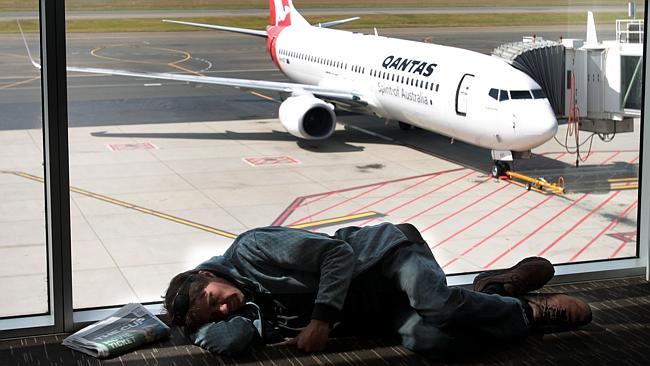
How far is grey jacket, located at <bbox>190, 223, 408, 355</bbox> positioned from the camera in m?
3.71

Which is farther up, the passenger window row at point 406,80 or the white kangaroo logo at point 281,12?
the white kangaroo logo at point 281,12

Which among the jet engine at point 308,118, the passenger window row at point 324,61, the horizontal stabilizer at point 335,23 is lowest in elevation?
the jet engine at point 308,118

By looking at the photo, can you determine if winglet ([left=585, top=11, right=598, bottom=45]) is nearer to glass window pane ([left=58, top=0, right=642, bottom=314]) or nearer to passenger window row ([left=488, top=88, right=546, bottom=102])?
glass window pane ([left=58, top=0, right=642, bottom=314])

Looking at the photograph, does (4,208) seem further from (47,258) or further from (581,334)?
(581,334)

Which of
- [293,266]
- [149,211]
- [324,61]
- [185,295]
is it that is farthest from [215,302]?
[324,61]

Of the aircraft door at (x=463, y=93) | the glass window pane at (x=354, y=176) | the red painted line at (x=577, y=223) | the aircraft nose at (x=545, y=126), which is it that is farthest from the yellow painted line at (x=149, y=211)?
the aircraft nose at (x=545, y=126)

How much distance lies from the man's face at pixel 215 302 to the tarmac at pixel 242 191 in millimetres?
2593

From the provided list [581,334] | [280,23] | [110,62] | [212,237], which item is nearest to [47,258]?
[581,334]

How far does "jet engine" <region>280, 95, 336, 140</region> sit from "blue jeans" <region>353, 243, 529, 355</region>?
962 cm

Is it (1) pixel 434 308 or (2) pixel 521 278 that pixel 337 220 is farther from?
(1) pixel 434 308

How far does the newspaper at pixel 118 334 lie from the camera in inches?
148

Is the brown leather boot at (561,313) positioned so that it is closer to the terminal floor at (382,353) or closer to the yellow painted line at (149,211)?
the terminal floor at (382,353)

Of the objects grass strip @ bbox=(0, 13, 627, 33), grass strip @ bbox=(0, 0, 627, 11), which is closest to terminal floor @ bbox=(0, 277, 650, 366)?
grass strip @ bbox=(0, 0, 627, 11)

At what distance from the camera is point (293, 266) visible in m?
3.80
